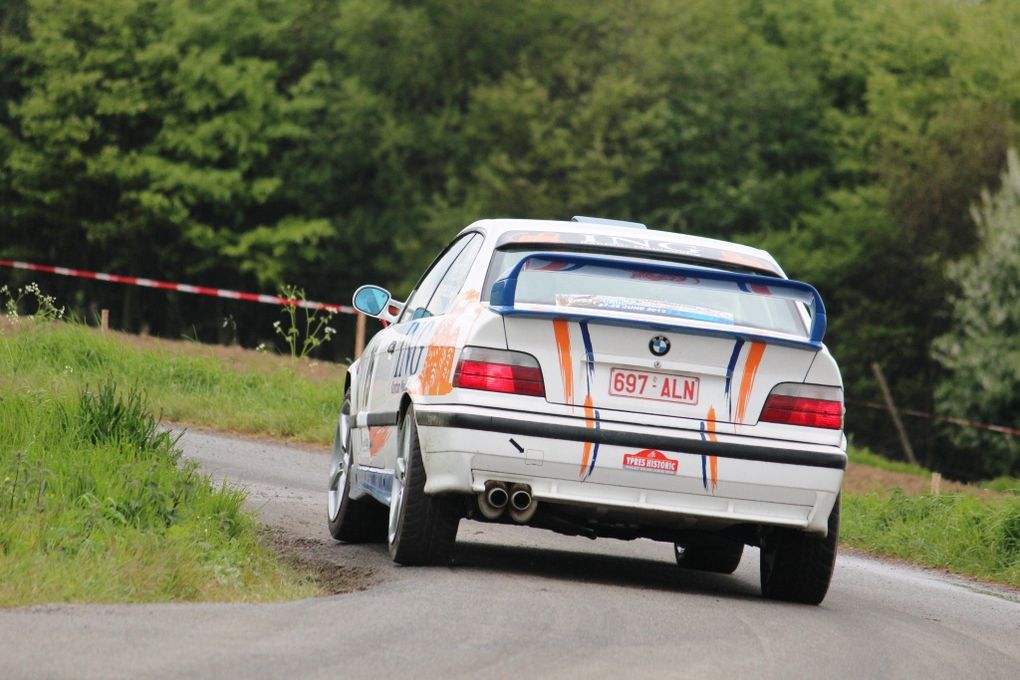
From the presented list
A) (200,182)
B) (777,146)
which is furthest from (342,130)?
(777,146)

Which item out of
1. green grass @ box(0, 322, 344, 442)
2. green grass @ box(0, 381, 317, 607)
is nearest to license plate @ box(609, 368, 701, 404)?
green grass @ box(0, 381, 317, 607)

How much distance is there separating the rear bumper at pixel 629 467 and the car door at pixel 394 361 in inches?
32.9

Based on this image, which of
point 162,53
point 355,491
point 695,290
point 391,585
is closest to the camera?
point 391,585

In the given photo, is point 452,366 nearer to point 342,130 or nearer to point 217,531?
point 217,531

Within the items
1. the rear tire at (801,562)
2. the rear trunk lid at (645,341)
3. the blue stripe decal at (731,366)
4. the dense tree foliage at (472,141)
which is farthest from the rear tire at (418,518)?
the dense tree foliage at (472,141)

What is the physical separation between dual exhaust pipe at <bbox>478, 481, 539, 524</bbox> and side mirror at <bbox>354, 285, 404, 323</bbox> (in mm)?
2579

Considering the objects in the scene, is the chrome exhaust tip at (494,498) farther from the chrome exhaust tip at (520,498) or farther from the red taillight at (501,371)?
the red taillight at (501,371)

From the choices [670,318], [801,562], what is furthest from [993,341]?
[670,318]

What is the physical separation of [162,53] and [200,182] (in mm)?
4127

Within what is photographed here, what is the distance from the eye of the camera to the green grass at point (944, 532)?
13.0 metres

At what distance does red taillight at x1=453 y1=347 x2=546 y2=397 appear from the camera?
8.31 metres

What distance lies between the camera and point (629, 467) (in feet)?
27.2

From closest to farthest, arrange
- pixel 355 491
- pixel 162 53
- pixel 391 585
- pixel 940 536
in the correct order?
pixel 391 585 → pixel 355 491 → pixel 940 536 → pixel 162 53

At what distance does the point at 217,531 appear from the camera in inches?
345
